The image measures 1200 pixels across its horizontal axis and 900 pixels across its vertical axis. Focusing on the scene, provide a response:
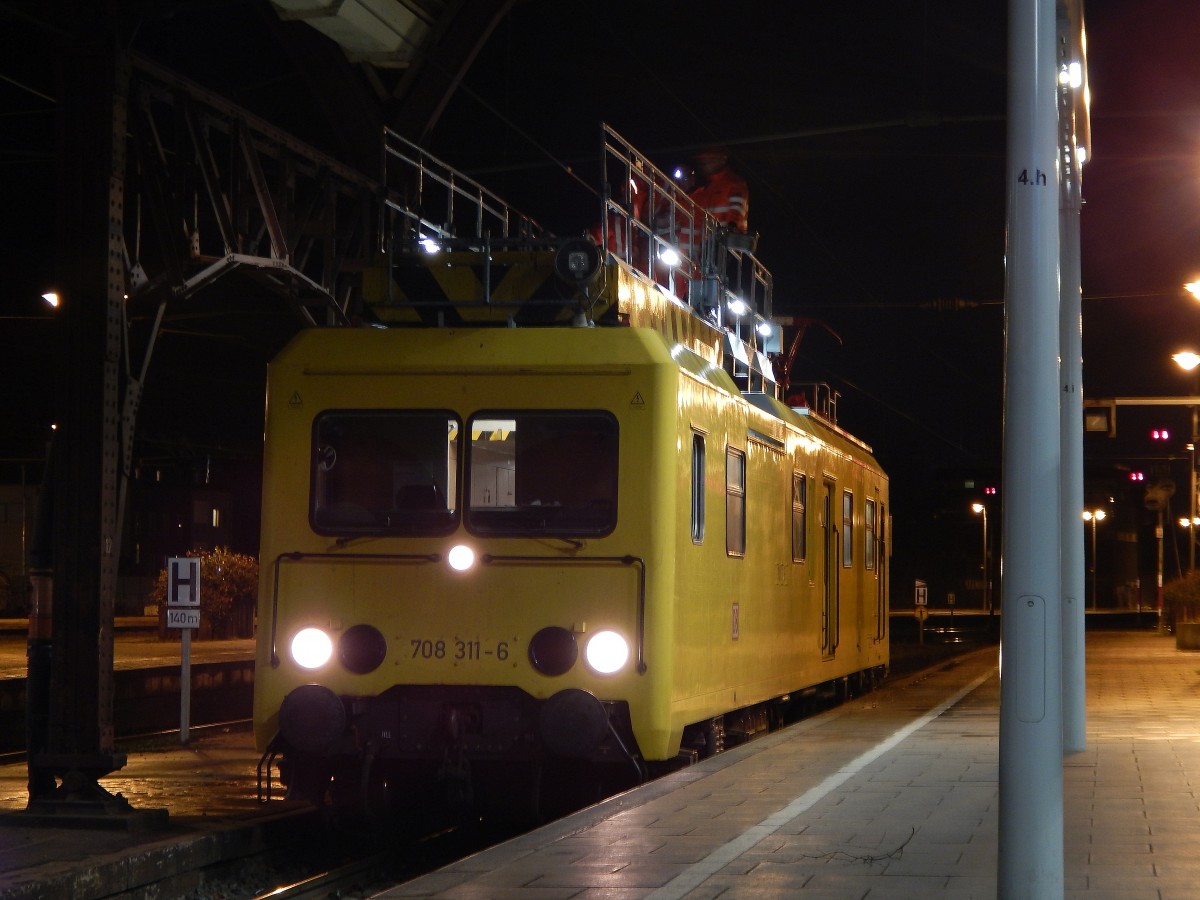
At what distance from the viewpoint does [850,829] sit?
8.27 meters

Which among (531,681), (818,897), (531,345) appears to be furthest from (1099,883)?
(531,345)

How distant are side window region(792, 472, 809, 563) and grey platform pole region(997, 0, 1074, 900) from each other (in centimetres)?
742

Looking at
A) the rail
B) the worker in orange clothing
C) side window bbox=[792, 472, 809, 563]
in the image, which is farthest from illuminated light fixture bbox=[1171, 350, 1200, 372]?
the rail

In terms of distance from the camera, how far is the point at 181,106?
12.1m

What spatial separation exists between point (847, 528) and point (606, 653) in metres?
8.09

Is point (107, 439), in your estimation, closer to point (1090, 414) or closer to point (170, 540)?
point (1090, 414)

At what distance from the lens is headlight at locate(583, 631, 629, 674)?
359 inches

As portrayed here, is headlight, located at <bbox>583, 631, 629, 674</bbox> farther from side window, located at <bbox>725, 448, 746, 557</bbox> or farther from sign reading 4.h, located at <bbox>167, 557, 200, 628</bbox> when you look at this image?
sign reading 4.h, located at <bbox>167, 557, 200, 628</bbox>

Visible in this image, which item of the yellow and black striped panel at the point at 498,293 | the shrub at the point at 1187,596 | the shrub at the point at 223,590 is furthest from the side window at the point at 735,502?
the shrub at the point at 1187,596

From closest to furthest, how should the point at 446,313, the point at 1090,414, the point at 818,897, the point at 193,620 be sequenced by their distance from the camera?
the point at 818,897
the point at 446,313
the point at 193,620
the point at 1090,414

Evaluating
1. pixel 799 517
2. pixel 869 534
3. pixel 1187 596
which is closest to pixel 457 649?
pixel 799 517

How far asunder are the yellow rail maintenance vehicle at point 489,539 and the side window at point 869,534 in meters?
7.97

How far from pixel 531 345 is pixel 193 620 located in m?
7.01

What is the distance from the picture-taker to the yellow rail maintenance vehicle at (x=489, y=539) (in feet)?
30.0
